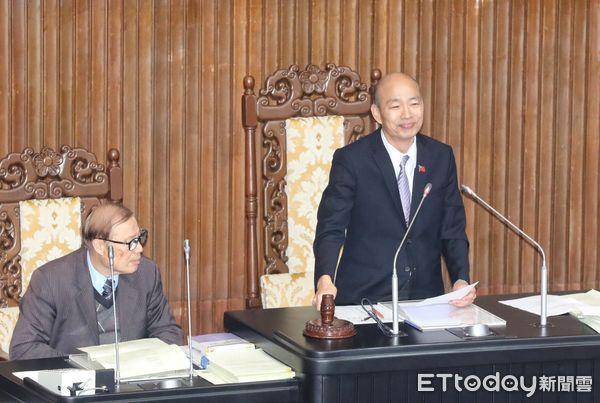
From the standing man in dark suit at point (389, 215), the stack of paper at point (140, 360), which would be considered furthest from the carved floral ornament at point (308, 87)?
the stack of paper at point (140, 360)

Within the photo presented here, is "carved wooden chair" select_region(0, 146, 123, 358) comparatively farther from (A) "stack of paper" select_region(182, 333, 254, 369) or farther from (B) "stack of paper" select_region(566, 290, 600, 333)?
(B) "stack of paper" select_region(566, 290, 600, 333)

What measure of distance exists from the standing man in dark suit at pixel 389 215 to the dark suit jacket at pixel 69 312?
2.03 feet

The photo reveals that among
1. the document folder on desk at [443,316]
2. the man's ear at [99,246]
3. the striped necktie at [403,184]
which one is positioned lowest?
the document folder on desk at [443,316]

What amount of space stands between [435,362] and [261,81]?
254cm

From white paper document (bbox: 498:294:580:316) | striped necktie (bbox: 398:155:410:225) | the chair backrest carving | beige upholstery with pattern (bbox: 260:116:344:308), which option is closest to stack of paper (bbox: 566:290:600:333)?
white paper document (bbox: 498:294:580:316)

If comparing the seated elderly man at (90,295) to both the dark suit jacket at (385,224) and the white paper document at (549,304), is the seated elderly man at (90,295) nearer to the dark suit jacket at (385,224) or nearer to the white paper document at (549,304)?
the dark suit jacket at (385,224)

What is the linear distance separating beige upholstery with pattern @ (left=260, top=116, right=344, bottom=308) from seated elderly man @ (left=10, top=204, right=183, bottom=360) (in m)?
1.26

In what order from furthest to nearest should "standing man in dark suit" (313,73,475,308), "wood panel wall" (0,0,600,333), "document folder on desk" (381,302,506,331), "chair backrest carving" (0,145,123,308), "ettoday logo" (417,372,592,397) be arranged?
"wood panel wall" (0,0,600,333) → "chair backrest carving" (0,145,123,308) → "standing man in dark suit" (313,73,475,308) → "document folder on desk" (381,302,506,331) → "ettoday logo" (417,372,592,397)

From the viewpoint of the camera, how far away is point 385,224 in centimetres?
432

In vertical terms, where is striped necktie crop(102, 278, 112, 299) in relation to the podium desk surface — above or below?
above

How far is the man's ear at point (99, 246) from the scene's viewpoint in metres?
4.01

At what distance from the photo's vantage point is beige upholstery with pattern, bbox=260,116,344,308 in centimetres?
→ 534

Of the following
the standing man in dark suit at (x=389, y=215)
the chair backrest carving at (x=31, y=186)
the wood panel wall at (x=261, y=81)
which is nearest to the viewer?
the standing man in dark suit at (x=389, y=215)

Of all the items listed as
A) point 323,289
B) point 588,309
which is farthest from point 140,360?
point 588,309
